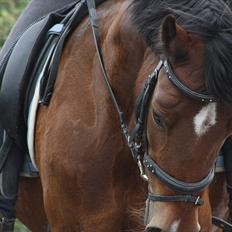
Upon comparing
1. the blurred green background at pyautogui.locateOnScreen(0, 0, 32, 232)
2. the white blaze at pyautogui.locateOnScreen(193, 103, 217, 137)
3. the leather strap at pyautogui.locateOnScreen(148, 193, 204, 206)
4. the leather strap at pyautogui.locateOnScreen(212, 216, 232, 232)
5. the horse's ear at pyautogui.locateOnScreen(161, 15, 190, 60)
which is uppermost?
the horse's ear at pyautogui.locateOnScreen(161, 15, 190, 60)

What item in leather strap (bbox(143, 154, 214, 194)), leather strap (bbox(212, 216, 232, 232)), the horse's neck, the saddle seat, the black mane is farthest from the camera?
the saddle seat

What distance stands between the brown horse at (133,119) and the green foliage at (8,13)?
439 cm

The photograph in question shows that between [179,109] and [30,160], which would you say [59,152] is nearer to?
[30,160]

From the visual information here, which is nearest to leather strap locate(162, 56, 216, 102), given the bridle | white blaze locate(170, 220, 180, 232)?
the bridle

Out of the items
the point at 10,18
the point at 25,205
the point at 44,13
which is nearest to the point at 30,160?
the point at 25,205

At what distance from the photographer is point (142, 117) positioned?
4301 mm

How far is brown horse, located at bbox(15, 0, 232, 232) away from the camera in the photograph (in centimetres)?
408

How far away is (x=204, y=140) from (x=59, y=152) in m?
0.99

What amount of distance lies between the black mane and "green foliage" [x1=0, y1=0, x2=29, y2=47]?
196 inches

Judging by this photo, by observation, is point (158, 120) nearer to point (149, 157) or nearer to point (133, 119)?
point (149, 157)

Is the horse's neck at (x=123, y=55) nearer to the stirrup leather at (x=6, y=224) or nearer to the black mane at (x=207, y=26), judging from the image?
the black mane at (x=207, y=26)

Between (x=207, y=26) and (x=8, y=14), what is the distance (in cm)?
575

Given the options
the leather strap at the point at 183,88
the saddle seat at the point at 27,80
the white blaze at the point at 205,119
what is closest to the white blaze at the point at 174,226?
the white blaze at the point at 205,119

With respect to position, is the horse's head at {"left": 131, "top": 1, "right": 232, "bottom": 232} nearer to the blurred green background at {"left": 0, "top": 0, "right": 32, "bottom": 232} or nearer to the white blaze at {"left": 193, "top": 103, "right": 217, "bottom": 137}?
the white blaze at {"left": 193, "top": 103, "right": 217, "bottom": 137}
